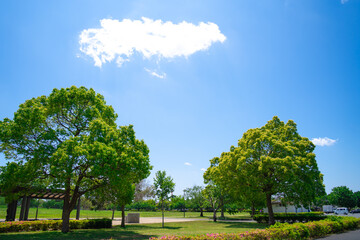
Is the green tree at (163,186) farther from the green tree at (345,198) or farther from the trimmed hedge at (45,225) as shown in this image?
the green tree at (345,198)

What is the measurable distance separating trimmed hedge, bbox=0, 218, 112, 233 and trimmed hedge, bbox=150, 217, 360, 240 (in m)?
15.5

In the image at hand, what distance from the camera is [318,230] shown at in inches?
587

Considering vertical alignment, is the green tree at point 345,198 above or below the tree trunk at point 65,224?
below

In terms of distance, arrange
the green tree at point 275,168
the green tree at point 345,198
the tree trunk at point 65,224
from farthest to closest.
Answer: the green tree at point 345,198 → the green tree at point 275,168 → the tree trunk at point 65,224

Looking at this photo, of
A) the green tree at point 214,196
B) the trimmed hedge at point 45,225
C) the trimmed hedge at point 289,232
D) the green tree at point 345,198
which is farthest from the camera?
the green tree at point 345,198

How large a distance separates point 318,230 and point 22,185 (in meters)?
21.9

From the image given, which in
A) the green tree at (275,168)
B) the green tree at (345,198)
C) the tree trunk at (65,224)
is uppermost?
the green tree at (275,168)

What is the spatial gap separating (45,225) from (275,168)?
22.2 metres

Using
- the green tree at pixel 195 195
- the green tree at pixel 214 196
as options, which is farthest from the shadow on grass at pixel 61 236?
the green tree at pixel 195 195

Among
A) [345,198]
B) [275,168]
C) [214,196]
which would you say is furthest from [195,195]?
[345,198]

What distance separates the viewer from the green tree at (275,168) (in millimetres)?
23000

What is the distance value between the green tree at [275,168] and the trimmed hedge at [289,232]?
18.1 feet

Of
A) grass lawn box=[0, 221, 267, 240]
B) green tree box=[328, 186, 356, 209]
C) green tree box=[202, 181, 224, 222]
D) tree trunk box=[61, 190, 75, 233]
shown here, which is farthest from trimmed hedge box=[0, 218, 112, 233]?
green tree box=[328, 186, 356, 209]

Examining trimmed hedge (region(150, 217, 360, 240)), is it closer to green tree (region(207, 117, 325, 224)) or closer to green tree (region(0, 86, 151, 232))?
green tree (region(207, 117, 325, 224))
